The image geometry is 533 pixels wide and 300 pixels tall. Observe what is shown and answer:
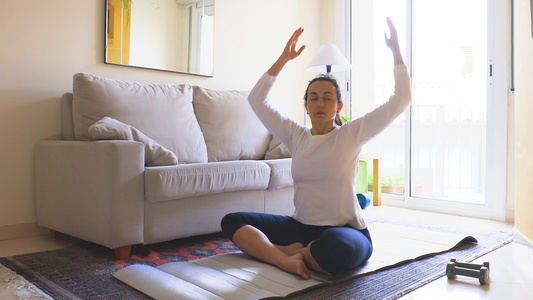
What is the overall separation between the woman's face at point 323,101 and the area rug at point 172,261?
2.25ft

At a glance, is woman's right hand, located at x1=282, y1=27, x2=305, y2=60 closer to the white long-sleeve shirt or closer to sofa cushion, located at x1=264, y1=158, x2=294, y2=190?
the white long-sleeve shirt

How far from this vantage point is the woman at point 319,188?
1.76 metres

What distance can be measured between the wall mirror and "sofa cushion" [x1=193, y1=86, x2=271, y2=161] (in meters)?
0.34

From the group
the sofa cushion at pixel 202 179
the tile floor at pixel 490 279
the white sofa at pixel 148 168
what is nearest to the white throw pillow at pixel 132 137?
the white sofa at pixel 148 168

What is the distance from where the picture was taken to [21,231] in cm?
266

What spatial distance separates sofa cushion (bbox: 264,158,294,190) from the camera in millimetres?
2783

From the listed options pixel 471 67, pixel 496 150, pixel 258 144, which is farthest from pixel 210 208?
pixel 471 67

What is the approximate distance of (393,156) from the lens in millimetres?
4430

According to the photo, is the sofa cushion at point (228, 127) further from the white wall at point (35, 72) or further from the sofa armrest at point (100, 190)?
the sofa armrest at point (100, 190)

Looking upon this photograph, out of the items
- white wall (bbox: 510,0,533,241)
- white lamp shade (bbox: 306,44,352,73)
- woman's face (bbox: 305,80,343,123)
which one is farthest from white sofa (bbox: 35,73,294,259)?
white wall (bbox: 510,0,533,241)

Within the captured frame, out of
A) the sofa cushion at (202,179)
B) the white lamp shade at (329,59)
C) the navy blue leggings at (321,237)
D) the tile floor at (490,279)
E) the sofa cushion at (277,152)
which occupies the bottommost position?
the tile floor at (490,279)

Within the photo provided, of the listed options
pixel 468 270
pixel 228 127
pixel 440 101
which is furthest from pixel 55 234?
pixel 440 101

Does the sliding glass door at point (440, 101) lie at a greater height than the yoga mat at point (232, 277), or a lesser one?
greater

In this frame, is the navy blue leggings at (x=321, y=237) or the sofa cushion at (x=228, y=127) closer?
the navy blue leggings at (x=321, y=237)
